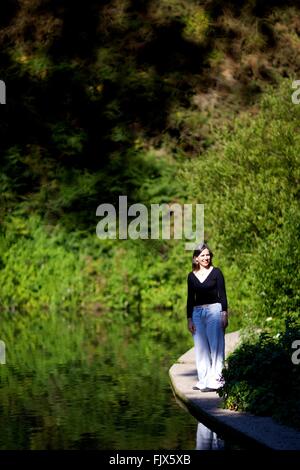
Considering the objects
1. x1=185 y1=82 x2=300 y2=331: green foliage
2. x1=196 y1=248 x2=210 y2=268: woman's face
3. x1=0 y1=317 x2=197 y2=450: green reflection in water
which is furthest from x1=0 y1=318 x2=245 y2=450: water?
x1=185 y1=82 x2=300 y2=331: green foliage

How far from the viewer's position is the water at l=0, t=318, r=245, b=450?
12336 mm

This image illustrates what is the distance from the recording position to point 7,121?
113 feet

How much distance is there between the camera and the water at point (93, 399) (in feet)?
40.5

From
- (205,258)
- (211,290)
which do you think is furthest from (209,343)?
(205,258)

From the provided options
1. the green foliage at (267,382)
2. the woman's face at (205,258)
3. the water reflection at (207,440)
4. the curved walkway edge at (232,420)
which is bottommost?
the water reflection at (207,440)

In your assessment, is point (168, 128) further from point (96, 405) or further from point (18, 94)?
point (96, 405)

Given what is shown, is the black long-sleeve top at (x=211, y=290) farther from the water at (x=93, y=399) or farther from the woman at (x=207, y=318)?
the water at (x=93, y=399)

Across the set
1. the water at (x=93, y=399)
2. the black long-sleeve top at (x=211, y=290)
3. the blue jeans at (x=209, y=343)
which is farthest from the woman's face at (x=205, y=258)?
the water at (x=93, y=399)

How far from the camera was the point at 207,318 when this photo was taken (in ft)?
50.9

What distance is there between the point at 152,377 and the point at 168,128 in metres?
17.0

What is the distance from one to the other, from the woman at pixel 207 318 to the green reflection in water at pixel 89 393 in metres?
0.61

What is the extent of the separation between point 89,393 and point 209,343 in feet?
5.42
